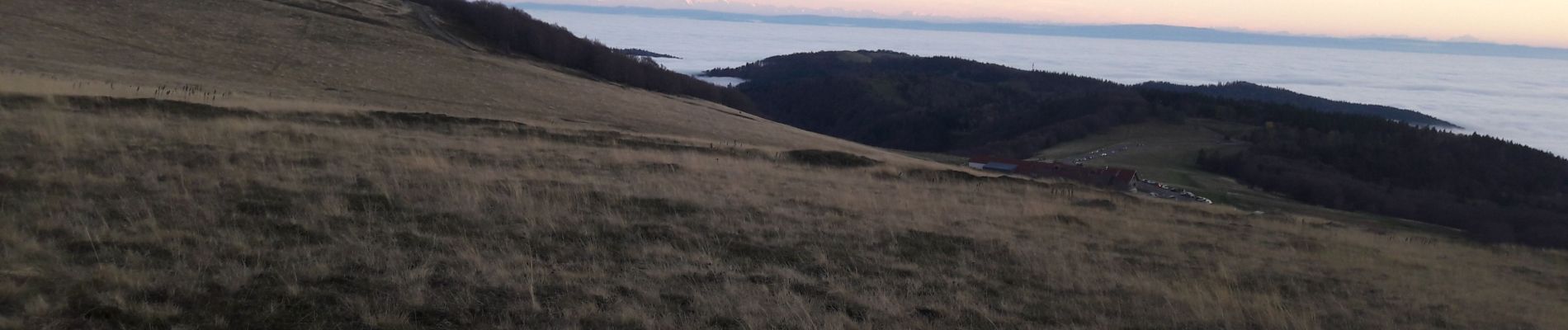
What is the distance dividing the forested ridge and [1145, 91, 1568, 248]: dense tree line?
20 cm

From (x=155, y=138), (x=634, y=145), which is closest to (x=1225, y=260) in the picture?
(x=155, y=138)

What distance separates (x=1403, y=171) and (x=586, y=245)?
396 ft

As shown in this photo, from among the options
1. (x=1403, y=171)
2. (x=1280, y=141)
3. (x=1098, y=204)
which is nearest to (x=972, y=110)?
(x=1280, y=141)

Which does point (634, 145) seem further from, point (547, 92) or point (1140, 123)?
point (1140, 123)

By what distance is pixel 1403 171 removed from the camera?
105 metres

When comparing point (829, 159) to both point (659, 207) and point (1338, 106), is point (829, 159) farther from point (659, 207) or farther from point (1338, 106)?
point (1338, 106)

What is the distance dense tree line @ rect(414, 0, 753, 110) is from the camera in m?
86.6

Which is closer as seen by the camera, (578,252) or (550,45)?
(578,252)

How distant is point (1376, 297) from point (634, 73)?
9177cm

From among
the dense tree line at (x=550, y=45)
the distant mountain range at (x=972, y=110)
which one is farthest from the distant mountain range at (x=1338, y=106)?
the dense tree line at (x=550, y=45)

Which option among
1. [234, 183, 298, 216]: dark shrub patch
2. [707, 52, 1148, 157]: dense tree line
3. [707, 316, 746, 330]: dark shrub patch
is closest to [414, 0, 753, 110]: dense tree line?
[707, 52, 1148, 157]: dense tree line

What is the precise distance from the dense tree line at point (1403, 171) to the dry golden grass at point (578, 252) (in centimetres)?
7201

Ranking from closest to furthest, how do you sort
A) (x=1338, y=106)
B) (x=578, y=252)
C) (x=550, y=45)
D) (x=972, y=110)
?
(x=578, y=252)
(x=550, y=45)
(x=972, y=110)
(x=1338, y=106)

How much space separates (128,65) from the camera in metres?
29.4
